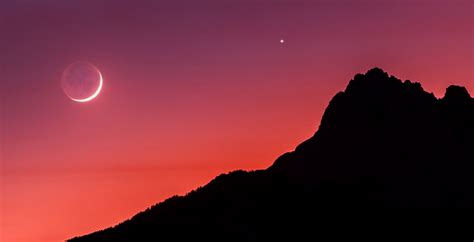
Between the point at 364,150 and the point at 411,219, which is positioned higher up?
the point at 364,150

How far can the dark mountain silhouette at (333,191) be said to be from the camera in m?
157

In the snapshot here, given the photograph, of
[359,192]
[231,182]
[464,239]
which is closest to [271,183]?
[231,182]

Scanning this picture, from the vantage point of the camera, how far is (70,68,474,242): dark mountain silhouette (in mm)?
156625

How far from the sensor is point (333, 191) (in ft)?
582

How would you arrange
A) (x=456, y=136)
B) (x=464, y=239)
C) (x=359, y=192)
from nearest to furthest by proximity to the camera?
(x=464, y=239) → (x=359, y=192) → (x=456, y=136)

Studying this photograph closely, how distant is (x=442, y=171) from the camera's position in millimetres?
187000

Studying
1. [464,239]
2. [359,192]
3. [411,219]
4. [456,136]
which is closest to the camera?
[464,239]

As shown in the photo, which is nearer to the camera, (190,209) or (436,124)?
(190,209)

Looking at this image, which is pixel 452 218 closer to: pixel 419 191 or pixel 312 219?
pixel 419 191

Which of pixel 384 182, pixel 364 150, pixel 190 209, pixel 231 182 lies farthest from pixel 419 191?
pixel 190 209

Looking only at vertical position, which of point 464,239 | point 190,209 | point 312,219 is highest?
point 190,209

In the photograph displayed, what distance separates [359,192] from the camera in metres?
178

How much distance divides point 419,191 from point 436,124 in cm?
2708

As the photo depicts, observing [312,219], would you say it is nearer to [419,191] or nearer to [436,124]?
[419,191]
